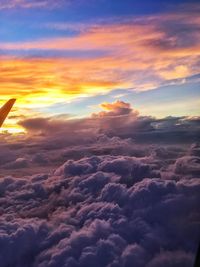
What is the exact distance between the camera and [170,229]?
14672mm

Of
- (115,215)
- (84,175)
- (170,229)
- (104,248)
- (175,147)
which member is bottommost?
(170,229)

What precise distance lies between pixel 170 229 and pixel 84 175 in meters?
5.17

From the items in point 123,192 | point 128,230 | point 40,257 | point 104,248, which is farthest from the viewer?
point 123,192

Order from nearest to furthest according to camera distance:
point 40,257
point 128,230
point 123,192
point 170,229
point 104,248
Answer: point 104,248, point 40,257, point 128,230, point 123,192, point 170,229

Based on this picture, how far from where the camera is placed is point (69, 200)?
12.2 metres

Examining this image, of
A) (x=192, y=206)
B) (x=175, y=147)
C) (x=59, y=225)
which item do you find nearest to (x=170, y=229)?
(x=192, y=206)

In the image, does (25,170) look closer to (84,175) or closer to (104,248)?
(84,175)

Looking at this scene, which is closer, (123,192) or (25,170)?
(25,170)

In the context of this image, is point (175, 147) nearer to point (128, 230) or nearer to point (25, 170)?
point (128, 230)

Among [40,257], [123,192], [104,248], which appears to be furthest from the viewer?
[123,192]

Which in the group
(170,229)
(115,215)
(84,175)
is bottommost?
(170,229)

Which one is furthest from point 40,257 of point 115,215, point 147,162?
point 147,162

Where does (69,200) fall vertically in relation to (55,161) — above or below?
below

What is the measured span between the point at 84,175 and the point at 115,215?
2134 mm
